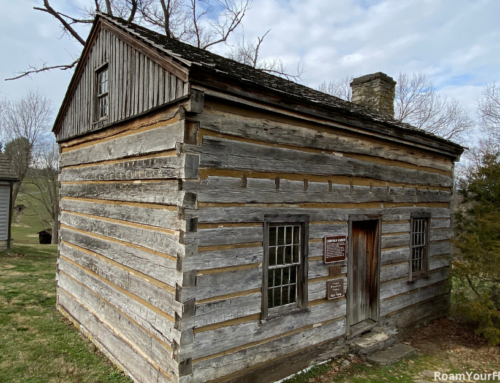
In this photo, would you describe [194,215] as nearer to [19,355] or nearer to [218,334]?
[218,334]

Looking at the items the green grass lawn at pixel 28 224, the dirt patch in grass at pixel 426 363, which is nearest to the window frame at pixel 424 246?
the dirt patch in grass at pixel 426 363

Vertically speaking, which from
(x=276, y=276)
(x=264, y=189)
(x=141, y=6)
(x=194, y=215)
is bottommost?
(x=276, y=276)

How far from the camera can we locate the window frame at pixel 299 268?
17.4 feet

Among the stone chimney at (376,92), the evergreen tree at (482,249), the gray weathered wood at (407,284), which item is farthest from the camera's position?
the stone chimney at (376,92)

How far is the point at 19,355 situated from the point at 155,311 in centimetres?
326

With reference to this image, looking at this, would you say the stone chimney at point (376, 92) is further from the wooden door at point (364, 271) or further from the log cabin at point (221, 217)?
the wooden door at point (364, 271)

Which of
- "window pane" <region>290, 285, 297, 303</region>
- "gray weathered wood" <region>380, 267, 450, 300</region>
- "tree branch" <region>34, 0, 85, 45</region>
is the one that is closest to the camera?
"window pane" <region>290, 285, 297, 303</region>

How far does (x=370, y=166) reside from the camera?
7.20m

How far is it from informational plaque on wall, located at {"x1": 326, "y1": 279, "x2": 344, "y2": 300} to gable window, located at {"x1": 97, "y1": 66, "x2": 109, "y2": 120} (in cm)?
570

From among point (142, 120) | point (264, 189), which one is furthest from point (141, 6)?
point (264, 189)

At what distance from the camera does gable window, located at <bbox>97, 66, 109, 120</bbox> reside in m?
7.17

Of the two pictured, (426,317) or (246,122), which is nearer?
(246,122)

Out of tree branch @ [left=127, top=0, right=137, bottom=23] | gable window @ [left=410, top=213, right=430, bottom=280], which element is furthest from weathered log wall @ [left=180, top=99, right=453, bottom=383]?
tree branch @ [left=127, top=0, right=137, bottom=23]

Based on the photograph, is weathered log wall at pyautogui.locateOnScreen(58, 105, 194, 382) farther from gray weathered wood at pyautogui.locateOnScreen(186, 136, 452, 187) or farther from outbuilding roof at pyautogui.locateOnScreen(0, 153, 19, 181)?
outbuilding roof at pyautogui.locateOnScreen(0, 153, 19, 181)
